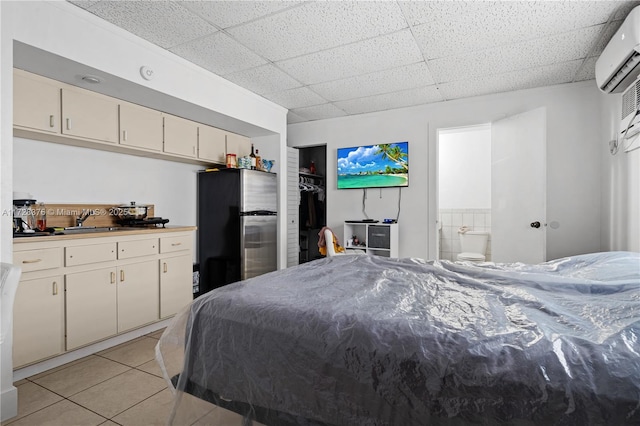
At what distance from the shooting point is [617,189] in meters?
3.20

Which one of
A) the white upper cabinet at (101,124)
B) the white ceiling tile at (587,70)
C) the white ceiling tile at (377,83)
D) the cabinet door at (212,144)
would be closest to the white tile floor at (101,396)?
the white upper cabinet at (101,124)

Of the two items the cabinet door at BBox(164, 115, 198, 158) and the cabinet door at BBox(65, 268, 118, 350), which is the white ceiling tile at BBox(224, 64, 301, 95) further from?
the cabinet door at BBox(65, 268, 118, 350)

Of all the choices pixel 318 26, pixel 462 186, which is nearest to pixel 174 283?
pixel 318 26

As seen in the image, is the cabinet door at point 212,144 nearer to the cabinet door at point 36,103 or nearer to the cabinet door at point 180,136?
the cabinet door at point 180,136

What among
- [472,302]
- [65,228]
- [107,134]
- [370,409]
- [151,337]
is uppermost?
[107,134]

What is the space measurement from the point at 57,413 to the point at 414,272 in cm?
227

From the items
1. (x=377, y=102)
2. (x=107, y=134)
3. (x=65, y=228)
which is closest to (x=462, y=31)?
(x=377, y=102)

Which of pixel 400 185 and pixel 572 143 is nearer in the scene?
pixel 572 143

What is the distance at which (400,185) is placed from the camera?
458 cm

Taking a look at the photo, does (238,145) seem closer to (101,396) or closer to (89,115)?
(89,115)

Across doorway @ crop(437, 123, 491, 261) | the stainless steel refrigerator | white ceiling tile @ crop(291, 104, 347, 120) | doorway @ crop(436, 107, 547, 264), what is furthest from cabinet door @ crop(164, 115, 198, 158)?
doorway @ crop(437, 123, 491, 261)

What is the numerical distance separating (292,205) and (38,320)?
3.21 m

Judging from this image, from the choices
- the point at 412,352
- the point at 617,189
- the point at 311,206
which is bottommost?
the point at 412,352

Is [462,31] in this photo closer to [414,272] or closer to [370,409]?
[414,272]
